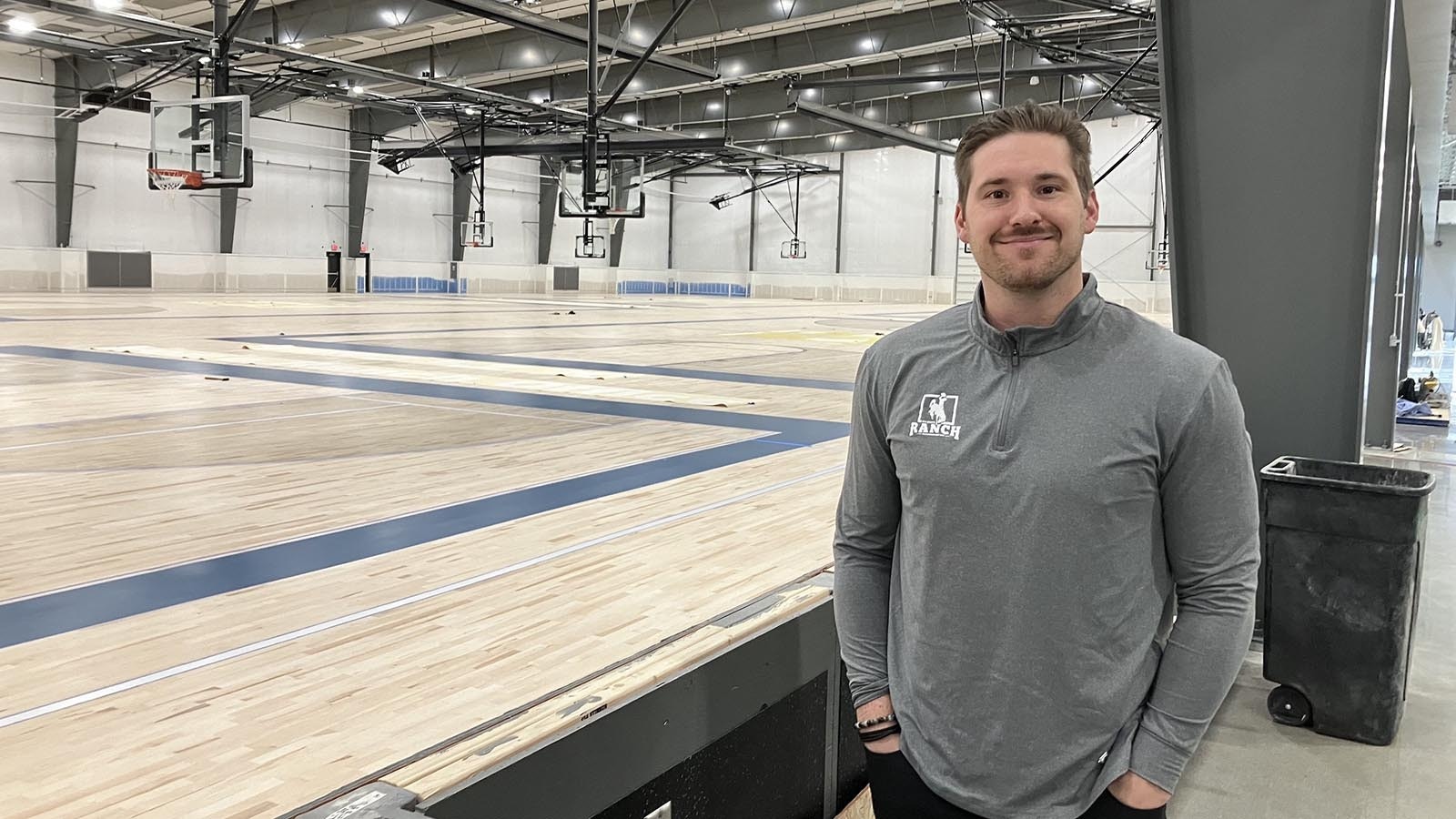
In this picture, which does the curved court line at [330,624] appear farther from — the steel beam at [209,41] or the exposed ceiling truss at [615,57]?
the steel beam at [209,41]

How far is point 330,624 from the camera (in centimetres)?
327

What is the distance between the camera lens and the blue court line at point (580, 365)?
454 inches

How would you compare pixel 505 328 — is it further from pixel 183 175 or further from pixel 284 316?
pixel 183 175

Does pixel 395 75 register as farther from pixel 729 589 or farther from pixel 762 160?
pixel 729 589

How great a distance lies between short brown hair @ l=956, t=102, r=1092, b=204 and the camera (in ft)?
6.97

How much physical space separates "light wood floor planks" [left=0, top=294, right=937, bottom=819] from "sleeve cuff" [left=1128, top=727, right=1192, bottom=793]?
1.18 m

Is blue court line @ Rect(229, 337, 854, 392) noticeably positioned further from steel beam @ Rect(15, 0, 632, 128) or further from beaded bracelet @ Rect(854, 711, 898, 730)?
beaded bracelet @ Rect(854, 711, 898, 730)

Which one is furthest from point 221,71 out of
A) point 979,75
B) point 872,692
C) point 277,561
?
point 872,692

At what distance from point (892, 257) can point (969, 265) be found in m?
5.87

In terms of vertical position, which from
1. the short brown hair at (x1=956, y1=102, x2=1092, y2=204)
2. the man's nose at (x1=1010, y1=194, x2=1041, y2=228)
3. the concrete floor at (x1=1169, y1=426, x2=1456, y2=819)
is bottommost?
the concrete floor at (x1=1169, y1=426, x2=1456, y2=819)

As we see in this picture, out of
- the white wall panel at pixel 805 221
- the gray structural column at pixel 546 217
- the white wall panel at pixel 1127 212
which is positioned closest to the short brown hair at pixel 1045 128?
the white wall panel at pixel 1127 212

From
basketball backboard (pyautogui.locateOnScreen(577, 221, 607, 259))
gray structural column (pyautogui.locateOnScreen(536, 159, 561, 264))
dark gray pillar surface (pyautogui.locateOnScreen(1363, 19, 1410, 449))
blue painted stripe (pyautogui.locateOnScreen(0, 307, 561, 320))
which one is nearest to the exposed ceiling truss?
basketball backboard (pyautogui.locateOnScreen(577, 221, 607, 259))

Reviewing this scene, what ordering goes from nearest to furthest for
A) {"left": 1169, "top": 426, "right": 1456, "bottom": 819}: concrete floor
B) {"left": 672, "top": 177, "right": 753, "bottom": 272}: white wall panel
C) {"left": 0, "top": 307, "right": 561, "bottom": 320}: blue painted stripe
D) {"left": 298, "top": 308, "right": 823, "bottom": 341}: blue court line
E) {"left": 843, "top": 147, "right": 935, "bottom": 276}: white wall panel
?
1. {"left": 1169, "top": 426, "right": 1456, "bottom": 819}: concrete floor
2. {"left": 298, "top": 308, "right": 823, "bottom": 341}: blue court line
3. {"left": 0, "top": 307, "right": 561, "bottom": 320}: blue painted stripe
4. {"left": 843, "top": 147, "right": 935, "bottom": 276}: white wall panel
5. {"left": 672, "top": 177, "right": 753, "bottom": 272}: white wall panel

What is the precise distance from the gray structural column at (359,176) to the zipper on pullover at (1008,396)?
3506 cm
